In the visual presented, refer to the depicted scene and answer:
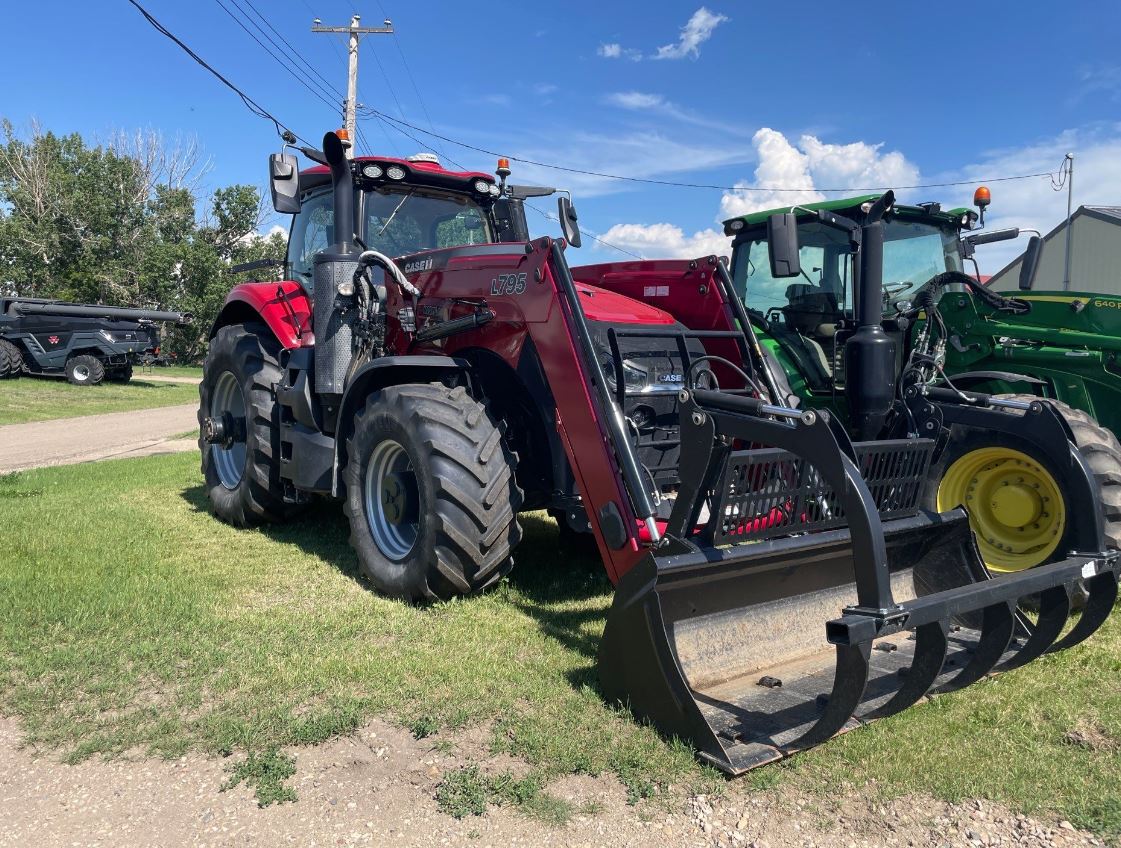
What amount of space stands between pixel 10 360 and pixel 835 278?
20.7 meters

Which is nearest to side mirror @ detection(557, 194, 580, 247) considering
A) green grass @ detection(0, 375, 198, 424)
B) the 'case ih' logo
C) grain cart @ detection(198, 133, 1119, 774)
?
grain cart @ detection(198, 133, 1119, 774)

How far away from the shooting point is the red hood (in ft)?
15.9

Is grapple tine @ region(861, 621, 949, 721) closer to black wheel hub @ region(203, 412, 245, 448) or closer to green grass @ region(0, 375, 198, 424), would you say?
black wheel hub @ region(203, 412, 245, 448)

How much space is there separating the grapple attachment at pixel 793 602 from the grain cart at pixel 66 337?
20.1 meters

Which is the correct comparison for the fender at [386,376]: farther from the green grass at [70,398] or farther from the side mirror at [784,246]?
the green grass at [70,398]

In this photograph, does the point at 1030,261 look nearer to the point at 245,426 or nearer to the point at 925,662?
the point at 925,662

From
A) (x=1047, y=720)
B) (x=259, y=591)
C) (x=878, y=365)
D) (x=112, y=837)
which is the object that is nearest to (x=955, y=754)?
(x=1047, y=720)

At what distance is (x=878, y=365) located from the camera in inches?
180

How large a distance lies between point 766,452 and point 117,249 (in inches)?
1476

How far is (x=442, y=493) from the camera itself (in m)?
4.23

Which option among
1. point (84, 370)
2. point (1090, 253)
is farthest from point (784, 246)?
point (1090, 253)

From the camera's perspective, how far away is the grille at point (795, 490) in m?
3.28

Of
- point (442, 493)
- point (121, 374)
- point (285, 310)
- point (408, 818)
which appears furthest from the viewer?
point (121, 374)

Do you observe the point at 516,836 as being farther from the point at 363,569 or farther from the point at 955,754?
the point at 363,569
